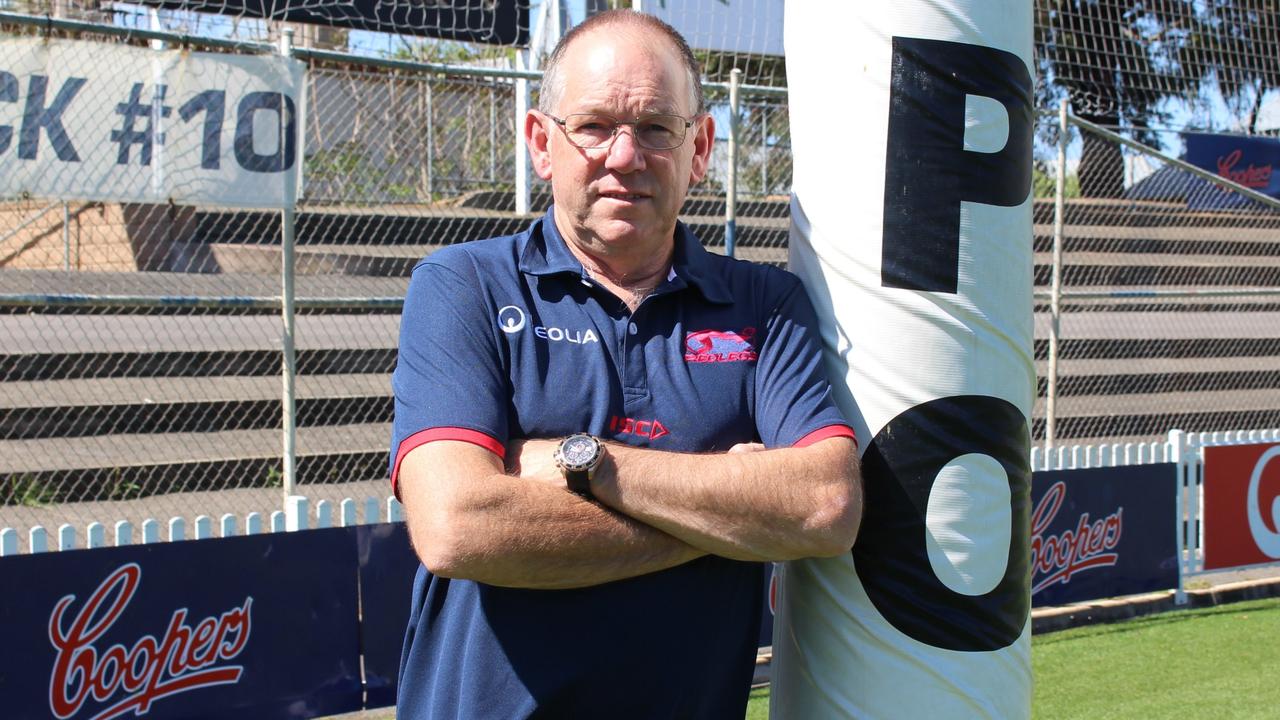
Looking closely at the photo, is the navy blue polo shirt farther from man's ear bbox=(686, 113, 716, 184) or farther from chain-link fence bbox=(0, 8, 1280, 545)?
chain-link fence bbox=(0, 8, 1280, 545)

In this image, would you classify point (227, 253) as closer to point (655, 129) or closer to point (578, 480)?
point (655, 129)

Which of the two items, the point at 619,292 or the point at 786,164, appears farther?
the point at 786,164

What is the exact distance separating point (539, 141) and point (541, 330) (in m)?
0.38

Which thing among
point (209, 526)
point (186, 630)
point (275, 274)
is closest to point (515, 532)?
point (186, 630)

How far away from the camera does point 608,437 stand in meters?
1.84

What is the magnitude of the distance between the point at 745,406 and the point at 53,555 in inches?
138

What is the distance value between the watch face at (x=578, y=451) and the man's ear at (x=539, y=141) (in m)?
0.52

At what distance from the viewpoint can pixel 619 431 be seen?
6.06 feet

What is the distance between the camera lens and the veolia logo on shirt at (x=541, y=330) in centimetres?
187

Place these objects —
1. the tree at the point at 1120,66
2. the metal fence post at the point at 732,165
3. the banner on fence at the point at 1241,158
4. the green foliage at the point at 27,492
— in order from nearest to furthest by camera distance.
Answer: the metal fence post at the point at 732,165 < the green foliage at the point at 27,492 < the banner on fence at the point at 1241,158 < the tree at the point at 1120,66

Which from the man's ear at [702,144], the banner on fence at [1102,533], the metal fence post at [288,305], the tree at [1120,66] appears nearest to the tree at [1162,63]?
the tree at [1120,66]

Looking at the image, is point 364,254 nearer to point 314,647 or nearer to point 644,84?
point 314,647

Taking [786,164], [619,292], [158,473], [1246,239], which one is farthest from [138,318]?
[1246,239]

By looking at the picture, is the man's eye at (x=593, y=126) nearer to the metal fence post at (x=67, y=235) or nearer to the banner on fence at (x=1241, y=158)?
the metal fence post at (x=67, y=235)
